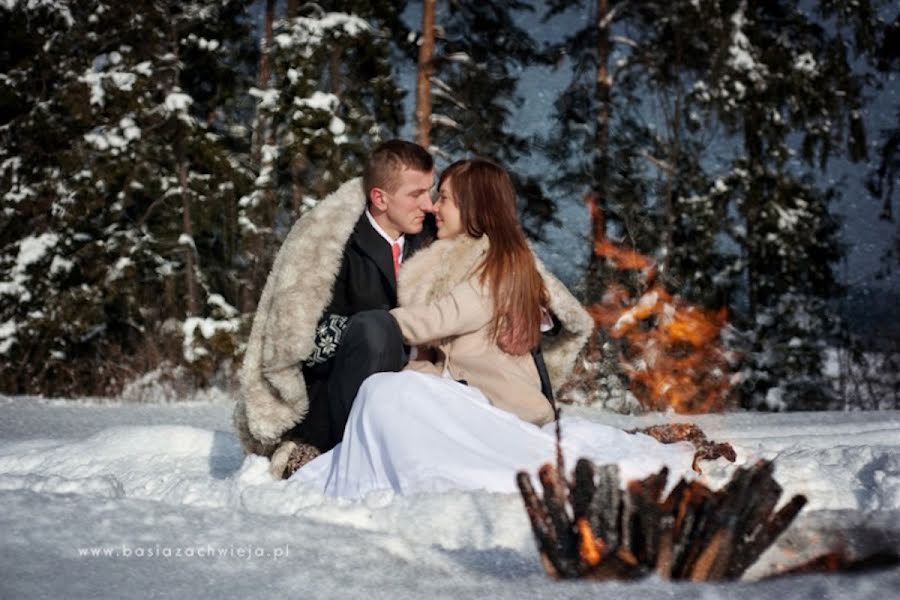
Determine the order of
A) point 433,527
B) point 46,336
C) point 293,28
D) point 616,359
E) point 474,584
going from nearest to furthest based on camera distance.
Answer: point 474,584, point 433,527, point 616,359, point 293,28, point 46,336

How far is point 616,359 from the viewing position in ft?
34.3

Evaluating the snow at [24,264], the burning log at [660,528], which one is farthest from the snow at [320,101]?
the burning log at [660,528]

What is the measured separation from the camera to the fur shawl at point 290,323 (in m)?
4.07

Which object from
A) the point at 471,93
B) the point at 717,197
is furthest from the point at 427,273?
the point at 717,197

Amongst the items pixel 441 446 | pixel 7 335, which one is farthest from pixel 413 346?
pixel 7 335

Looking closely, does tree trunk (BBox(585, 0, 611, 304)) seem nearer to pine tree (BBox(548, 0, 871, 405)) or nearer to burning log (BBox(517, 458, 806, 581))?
→ pine tree (BBox(548, 0, 871, 405))

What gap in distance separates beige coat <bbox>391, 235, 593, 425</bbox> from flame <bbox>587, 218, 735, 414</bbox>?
6336 millimetres

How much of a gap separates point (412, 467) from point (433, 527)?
86 cm

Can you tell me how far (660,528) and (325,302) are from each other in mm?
2543

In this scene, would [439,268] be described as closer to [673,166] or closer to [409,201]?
[409,201]

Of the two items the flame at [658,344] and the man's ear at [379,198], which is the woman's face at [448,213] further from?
the flame at [658,344]

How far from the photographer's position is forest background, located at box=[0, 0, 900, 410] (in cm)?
1346

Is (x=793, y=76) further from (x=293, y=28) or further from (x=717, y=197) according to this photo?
(x=293, y=28)

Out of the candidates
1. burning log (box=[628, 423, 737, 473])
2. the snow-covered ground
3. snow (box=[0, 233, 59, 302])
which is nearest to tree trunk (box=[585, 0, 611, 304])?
snow (box=[0, 233, 59, 302])
